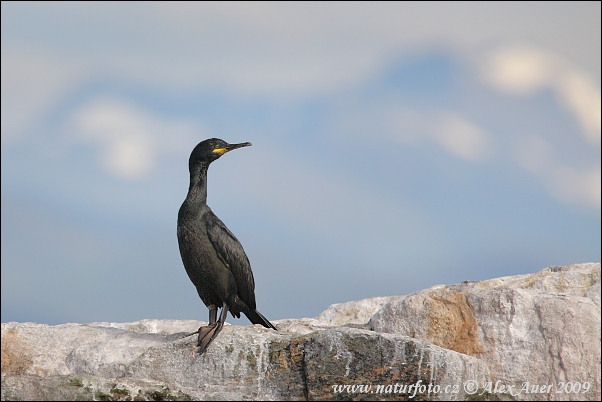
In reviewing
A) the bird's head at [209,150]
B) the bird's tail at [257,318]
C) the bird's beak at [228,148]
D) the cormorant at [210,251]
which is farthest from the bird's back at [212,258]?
the bird's beak at [228,148]

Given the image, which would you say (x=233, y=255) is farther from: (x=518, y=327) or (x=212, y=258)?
(x=518, y=327)

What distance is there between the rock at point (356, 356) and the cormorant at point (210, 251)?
2.34 feet

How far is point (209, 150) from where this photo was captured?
11.7m

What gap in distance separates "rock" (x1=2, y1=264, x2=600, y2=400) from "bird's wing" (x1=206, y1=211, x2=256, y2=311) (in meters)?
0.85

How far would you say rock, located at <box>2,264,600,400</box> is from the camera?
31.7 feet

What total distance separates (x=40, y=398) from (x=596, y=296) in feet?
22.7

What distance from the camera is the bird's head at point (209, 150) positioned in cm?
1170

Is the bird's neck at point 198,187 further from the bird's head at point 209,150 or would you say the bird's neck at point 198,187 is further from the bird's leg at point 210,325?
the bird's leg at point 210,325

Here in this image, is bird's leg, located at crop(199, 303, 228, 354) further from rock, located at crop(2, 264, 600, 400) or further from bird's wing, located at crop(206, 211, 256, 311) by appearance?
bird's wing, located at crop(206, 211, 256, 311)

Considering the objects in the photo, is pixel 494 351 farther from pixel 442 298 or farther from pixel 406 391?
pixel 406 391

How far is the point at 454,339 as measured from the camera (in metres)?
11.4

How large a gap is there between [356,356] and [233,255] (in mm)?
2350

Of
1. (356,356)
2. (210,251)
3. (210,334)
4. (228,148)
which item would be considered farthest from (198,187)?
(356,356)

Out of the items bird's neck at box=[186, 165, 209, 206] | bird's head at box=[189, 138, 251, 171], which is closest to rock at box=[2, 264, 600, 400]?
bird's neck at box=[186, 165, 209, 206]
